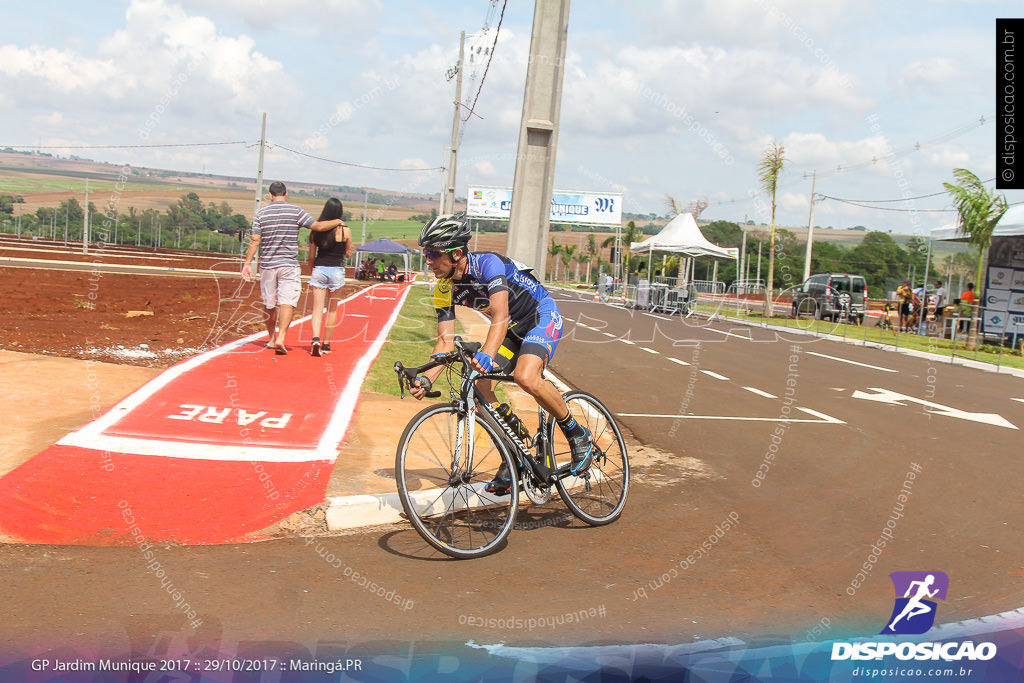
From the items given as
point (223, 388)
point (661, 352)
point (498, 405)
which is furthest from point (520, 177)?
point (661, 352)

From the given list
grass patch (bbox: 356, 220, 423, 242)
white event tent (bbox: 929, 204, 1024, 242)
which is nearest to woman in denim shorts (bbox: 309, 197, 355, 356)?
white event tent (bbox: 929, 204, 1024, 242)

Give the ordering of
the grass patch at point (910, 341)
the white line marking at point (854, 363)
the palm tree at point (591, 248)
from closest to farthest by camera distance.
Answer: the white line marking at point (854, 363)
the grass patch at point (910, 341)
the palm tree at point (591, 248)

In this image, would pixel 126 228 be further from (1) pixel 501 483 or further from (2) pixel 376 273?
(1) pixel 501 483

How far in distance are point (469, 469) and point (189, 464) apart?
208 centimetres

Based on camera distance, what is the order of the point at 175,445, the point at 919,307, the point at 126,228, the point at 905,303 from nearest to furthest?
1. the point at 175,445
2. the point at 919,307
3. the point at 905,303
4. the point at 126,228

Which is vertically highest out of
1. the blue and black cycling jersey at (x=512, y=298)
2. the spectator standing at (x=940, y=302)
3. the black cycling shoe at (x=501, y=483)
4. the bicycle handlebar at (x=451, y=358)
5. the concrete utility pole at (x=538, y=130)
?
the concrete utility pole at (x=538, y=130)

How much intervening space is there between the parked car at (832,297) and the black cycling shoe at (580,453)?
27304mm

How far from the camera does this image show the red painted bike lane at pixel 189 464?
4.55m

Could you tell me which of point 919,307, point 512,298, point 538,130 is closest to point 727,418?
point 538,130

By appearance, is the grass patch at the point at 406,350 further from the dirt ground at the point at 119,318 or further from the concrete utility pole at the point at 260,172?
the concrete utility pole at the point at 260,172

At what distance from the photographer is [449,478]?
4781mm

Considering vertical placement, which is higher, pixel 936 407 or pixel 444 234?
pixel 444 234

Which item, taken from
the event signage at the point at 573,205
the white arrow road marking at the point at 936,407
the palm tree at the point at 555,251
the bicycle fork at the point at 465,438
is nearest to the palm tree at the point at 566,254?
the palm tree at the point at 555,251

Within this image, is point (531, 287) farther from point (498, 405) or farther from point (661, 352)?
point (661, 352)
